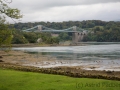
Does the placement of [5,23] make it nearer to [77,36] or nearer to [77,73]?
[77,73]

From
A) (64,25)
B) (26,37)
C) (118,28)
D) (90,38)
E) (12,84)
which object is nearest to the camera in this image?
(12,84)

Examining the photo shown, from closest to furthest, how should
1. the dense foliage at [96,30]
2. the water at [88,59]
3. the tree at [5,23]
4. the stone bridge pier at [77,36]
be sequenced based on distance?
the tree at [5,23], the water at [88,59], the stone bridge pier at [77,36], the dense foliage at [96,30]

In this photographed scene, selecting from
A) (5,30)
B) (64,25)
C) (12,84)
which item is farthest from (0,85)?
(64,25)

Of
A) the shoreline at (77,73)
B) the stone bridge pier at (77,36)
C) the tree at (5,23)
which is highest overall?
the tree at (5,23)

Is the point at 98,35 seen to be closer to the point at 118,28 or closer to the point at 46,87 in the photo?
the point at 118,28

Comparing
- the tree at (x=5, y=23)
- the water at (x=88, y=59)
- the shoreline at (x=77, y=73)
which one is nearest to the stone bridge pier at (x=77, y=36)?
the water at (x=88, y=59)

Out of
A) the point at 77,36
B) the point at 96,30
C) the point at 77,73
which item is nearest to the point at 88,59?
the point at 77,73

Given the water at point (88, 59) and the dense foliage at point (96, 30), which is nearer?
the water at point (88, 59)

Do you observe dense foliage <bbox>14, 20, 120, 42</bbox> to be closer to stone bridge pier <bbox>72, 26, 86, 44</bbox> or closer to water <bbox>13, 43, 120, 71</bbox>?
stone bridge pier <bbox>72, 26, 86, 44</bbox>

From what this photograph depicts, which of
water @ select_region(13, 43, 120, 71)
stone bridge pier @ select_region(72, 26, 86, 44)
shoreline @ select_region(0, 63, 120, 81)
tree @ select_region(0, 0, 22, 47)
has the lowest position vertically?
stone bridge pier @ select_region(72, 26, 86, 44)

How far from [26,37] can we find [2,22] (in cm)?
9353

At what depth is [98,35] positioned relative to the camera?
459 feet

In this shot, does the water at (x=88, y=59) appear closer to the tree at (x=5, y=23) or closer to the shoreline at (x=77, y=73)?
the shoreline at (x=77, y=73)

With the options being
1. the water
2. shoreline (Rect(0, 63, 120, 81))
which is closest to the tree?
shoreline (Rect(0, 63, 120, 81))
